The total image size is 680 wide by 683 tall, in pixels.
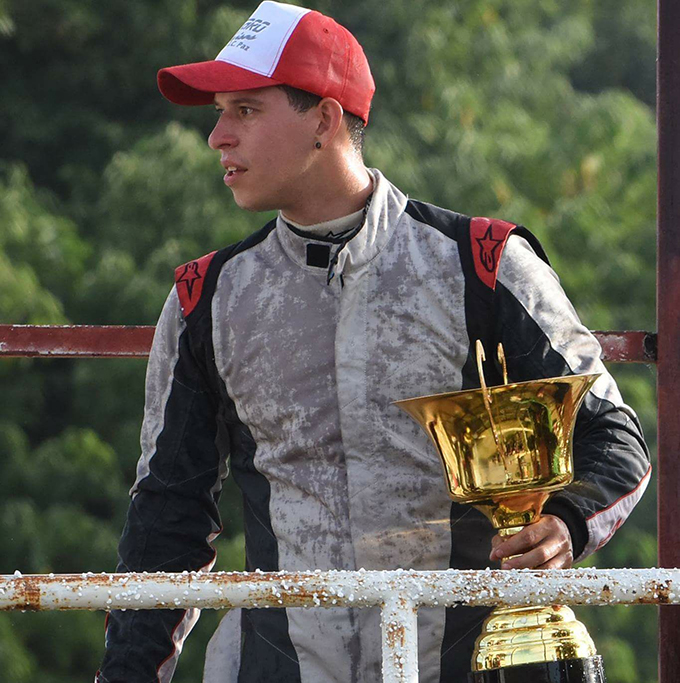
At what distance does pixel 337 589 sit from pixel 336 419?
628 millimetres

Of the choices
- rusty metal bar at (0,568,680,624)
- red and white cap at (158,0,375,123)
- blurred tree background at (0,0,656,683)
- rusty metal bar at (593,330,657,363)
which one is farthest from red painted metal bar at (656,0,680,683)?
blurred tree background at (0,0,656,683)

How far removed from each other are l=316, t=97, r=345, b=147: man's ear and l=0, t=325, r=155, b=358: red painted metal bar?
49cm

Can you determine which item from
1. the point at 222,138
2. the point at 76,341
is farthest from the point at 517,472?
the point at 76,341

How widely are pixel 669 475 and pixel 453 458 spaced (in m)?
0.64

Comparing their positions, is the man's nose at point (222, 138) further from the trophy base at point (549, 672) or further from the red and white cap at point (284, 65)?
the trophy base at point (549, 672)

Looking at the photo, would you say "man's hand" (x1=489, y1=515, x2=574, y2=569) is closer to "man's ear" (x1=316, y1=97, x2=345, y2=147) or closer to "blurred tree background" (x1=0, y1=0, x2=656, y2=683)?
"man's ear" (x1=316, y1=97, x2=345, y2=147)

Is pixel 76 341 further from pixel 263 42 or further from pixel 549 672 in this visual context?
pixel 549 672

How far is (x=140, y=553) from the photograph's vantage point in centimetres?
Answer: 207

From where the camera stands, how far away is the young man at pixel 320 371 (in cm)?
193

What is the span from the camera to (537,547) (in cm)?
168

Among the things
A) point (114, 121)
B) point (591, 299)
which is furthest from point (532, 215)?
point (114, 121)

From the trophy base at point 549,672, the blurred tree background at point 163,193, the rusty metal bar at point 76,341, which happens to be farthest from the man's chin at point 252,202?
the blurred tree background at point 163,193

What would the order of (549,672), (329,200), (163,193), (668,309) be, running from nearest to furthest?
(549,672) < (329,200) < (668,309) < (163,193)

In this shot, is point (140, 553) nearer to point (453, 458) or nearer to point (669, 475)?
point (453, 458)
